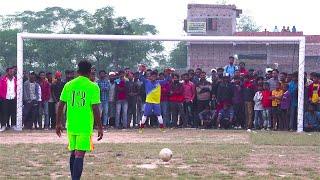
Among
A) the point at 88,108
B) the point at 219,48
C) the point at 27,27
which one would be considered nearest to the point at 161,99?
the point at 219,48

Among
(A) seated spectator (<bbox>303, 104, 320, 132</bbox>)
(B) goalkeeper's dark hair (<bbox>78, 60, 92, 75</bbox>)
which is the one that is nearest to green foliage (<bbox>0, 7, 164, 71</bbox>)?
(A) seated spectator (<bbox>303, 104, 320, 132</bbox>)

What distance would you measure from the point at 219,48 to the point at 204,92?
14.6ft

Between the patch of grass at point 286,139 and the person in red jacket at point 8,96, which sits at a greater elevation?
the person in red jacket at point 8,96

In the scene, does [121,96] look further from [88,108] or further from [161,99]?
[88,108]

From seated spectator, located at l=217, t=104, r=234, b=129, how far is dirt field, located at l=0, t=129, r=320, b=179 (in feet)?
7.61

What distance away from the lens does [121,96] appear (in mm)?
20750

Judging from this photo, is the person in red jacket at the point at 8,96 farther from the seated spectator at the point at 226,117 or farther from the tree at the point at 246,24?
the tree at the point at 246,24

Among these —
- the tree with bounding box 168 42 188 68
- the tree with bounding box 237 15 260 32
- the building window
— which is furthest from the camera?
the tree with bounding box 237 15 260 32

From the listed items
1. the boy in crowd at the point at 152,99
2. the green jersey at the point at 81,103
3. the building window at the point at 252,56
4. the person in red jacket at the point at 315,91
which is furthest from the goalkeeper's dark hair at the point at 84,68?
the building window at the point at 252,56

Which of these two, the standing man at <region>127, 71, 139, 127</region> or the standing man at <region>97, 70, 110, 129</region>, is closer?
the standing man at <region>97, 70, 110, 129</region>

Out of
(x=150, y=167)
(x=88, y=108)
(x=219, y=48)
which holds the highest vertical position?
(x=219, y=48)

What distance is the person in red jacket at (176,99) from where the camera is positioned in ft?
68.5

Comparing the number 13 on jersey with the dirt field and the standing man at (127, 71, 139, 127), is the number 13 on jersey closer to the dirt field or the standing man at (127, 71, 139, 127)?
the dirt field

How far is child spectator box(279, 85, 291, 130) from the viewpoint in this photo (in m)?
20.3
